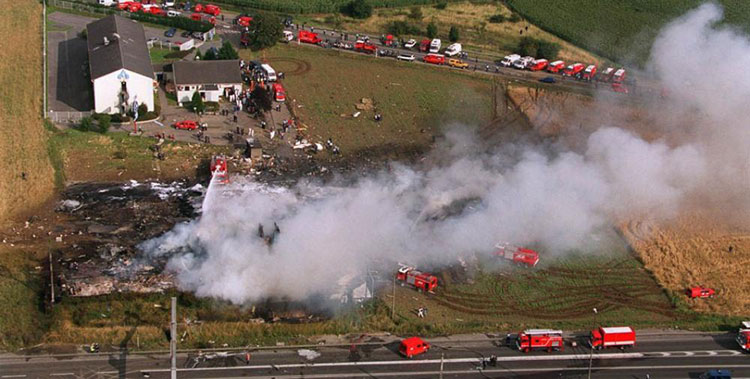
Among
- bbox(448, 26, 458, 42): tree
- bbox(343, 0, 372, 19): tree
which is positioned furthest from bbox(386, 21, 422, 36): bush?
bbox(343, 0, 372, 19): tree

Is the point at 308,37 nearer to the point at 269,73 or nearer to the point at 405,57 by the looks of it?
the point at 405,57

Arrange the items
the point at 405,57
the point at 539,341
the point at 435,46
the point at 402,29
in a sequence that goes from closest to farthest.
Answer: the point at 539,341 < the point at 405,57 < the point at 435,46 < the point at 402,29

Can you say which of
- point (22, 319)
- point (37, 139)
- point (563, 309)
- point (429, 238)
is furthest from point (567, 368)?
point (37, 139)

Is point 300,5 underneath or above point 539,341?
above

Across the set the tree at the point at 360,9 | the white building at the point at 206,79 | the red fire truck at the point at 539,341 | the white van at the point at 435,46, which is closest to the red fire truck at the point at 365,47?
the white van at the point at 435,46

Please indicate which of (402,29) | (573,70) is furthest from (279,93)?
(573,70)

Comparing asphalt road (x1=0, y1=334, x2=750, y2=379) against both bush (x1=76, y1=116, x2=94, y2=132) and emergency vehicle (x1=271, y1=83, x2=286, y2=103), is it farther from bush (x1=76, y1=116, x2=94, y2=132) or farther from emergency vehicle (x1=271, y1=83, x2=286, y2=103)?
emergency vehicle (x1=271, y1=83, x2=286, y2=103)
